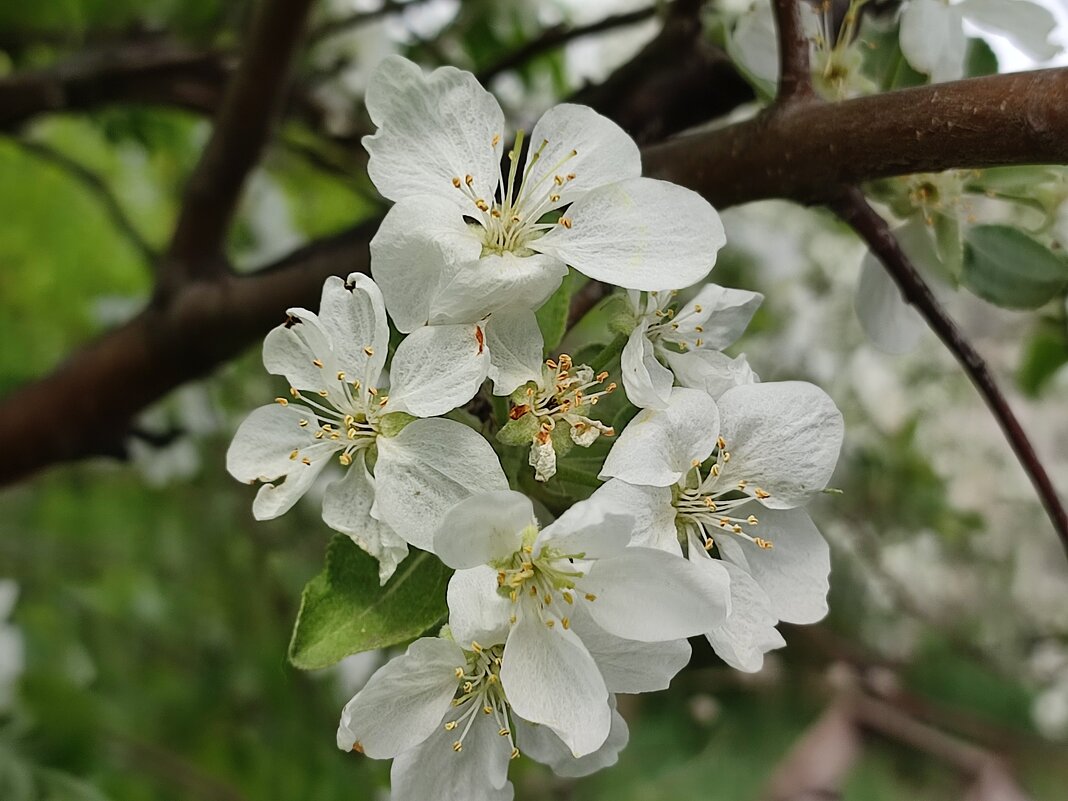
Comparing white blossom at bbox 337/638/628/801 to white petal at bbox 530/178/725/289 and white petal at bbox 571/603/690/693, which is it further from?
white petal at bbox 530/178/725/289

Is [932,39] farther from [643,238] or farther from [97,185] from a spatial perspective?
[97,185]

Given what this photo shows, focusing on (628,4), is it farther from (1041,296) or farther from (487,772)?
(487,772)

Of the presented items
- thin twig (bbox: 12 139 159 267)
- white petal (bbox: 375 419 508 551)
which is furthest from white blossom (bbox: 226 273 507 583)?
thin twig (bbox: 12 139 159 267)

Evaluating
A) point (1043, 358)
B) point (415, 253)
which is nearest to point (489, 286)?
point (415, 253)

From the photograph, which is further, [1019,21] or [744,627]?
[1019,21]

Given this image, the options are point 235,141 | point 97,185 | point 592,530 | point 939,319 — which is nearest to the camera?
point 592,530

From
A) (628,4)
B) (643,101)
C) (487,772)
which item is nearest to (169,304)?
(643,101)

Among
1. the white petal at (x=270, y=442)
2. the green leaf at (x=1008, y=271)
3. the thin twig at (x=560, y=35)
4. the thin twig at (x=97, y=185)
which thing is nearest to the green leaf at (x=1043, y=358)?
the green leaf at (x=1008, y=271)
